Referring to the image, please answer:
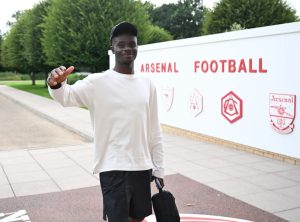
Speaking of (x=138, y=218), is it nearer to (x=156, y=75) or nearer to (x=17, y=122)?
(x=156, y=75)

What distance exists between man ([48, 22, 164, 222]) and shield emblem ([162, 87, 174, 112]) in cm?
803

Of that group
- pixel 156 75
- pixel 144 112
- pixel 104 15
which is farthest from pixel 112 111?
pixel 104 15

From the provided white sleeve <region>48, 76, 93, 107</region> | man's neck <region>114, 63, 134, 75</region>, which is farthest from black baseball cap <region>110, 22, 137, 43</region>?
white sleeve <region>48, 76, 93, 107</region>

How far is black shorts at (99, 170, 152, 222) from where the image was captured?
2.82 metres

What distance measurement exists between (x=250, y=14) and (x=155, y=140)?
2095 centimetres

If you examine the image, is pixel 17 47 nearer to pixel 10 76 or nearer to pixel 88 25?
pixel 88 25

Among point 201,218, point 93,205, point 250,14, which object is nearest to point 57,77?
point 201,218

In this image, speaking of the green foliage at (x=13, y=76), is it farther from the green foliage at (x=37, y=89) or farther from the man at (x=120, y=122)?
the man at (x=120, y=122)

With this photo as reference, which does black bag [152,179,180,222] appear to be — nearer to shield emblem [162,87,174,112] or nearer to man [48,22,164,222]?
man [48,22,164,222]

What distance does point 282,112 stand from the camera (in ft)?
24.1

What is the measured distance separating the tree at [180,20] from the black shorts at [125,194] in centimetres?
5642

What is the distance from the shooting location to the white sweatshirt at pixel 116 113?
2811 mm

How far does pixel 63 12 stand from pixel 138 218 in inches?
888

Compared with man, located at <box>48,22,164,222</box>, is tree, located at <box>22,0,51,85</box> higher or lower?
higher
